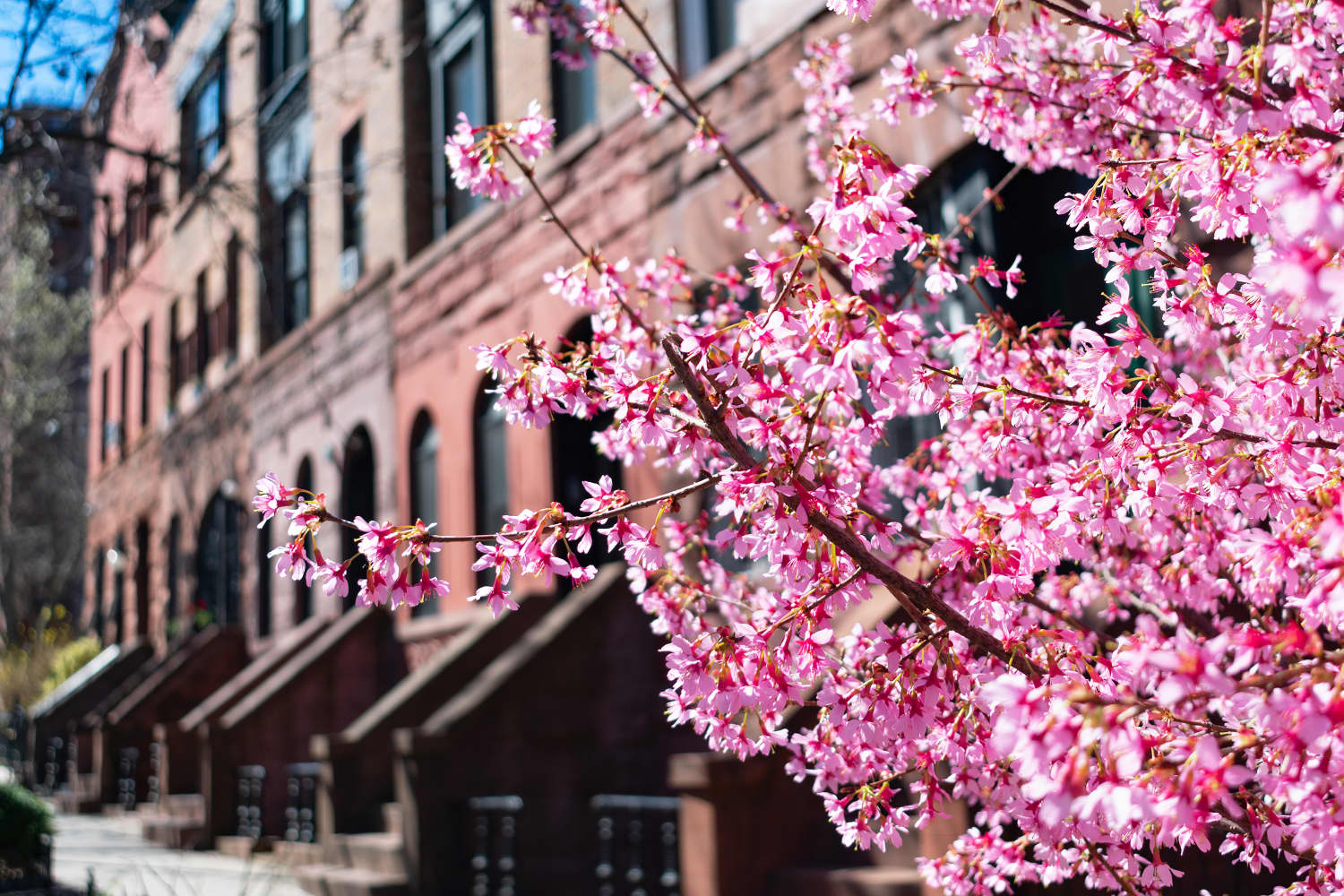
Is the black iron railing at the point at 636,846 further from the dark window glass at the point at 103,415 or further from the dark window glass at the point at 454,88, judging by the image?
the dark window glass at the point at 103,415

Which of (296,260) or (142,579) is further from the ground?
(296,260)

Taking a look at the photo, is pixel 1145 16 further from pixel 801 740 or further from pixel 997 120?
pixel 801 740

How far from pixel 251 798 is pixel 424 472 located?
404 cm

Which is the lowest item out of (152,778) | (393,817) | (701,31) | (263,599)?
(393,817)

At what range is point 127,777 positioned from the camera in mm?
18078

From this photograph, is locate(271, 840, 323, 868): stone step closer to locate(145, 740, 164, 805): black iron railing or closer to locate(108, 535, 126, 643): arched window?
locate(145, 740, 164, 805): black iron railing

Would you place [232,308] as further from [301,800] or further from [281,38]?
[301,800]

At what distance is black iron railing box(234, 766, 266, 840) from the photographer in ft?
45.3

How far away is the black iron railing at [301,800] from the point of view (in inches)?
504

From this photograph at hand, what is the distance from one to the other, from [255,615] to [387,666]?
5.31 metres

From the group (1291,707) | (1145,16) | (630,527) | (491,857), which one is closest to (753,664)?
(630,527)

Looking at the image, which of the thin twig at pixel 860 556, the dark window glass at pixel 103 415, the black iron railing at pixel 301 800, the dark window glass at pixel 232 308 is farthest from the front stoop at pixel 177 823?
the dark window glass at pixel 103 415

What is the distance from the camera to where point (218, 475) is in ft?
68.3

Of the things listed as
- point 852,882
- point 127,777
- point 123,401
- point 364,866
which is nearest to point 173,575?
point 127,777
